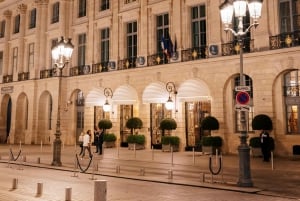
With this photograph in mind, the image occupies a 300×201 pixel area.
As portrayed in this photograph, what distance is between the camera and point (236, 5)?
11555 millimetres

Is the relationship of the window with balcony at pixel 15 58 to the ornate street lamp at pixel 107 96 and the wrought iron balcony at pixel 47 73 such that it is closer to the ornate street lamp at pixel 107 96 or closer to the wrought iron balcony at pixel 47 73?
the wrought iron balcony at pixel 47 73

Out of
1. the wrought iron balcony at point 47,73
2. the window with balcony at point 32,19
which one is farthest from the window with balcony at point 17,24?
the wrought iron balcony at point 47,73

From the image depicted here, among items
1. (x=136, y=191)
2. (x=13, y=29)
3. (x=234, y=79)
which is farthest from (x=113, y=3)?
(x=136, y=191)

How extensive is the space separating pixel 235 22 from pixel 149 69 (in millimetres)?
6988

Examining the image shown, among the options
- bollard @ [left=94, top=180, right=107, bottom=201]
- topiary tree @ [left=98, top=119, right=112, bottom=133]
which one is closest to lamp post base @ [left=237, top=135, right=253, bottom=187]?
bollard @ [left=94, top=180, right=107, bottom=201]

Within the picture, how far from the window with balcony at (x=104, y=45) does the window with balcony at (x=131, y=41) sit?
2.33 meters

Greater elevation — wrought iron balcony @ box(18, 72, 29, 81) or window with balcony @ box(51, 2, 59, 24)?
window with balcony @ box(51, 2, 59, 24)

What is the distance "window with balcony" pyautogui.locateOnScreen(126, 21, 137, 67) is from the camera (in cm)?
2800

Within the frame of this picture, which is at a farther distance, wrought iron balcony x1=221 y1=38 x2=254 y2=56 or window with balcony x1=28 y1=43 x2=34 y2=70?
window with balcony x1=28 y1=43 x2=34 y2=70

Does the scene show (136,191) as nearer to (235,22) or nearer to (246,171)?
(246,171)

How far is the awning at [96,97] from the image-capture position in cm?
2870

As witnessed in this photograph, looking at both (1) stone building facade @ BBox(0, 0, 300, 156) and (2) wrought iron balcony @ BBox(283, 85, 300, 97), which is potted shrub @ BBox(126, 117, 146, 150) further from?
(2) wrought iron balcony @ BBox(283, 85, 300, 97)

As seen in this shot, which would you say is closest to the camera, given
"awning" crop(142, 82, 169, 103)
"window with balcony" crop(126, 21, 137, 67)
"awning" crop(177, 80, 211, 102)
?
"awning" crop(177, 80, 211, 102)

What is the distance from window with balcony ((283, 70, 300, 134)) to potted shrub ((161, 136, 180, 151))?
23.3 feet
